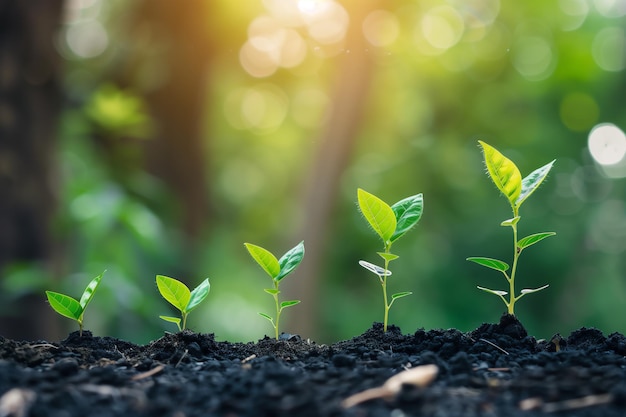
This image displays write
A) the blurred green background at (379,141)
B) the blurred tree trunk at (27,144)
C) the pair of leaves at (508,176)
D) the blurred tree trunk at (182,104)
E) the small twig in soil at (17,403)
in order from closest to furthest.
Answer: the small twig in soil at (17,403) < the pair of leaves at (508,176) < the blurred tree trunk at (27,144) < the blurred green background at (379,141) < the blurred tree trunk at (182,104)

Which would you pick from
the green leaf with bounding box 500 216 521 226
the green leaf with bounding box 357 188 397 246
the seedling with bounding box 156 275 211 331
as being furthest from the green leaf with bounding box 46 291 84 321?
the green leaf with bounding box 500 216 521 226

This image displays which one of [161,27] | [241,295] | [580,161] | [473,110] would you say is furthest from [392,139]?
[161,27]

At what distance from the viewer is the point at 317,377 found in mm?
871

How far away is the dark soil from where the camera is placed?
758mm

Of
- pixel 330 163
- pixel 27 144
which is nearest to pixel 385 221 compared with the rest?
pixel 27 144

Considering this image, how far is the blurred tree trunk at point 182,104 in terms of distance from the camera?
217 inches

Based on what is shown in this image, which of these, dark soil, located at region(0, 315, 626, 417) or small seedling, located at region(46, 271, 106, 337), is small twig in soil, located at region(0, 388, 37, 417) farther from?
small seedling, located at region(46, 271, 106, 337)

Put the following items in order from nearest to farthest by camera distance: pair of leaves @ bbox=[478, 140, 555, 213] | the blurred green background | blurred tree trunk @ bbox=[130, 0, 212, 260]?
1. pair of leaves @ bbox=[478, 140, 555, 213]
2. the blurred green background
3. blurred tree trunk @ bbox=[130, 0, 212, 260]

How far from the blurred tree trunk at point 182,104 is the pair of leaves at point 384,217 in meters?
4.40

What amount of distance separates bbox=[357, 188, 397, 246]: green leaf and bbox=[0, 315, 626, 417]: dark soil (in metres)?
0.20

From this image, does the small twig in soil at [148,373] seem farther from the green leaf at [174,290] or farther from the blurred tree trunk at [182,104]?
the blurred tree trunk at [182,104]

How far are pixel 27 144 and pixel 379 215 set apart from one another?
2809mm

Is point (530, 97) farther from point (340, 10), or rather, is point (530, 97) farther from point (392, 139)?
point (340, 10)

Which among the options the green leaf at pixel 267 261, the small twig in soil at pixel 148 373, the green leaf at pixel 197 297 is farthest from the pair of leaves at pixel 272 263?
the small twig in soil at pixel 148 373
